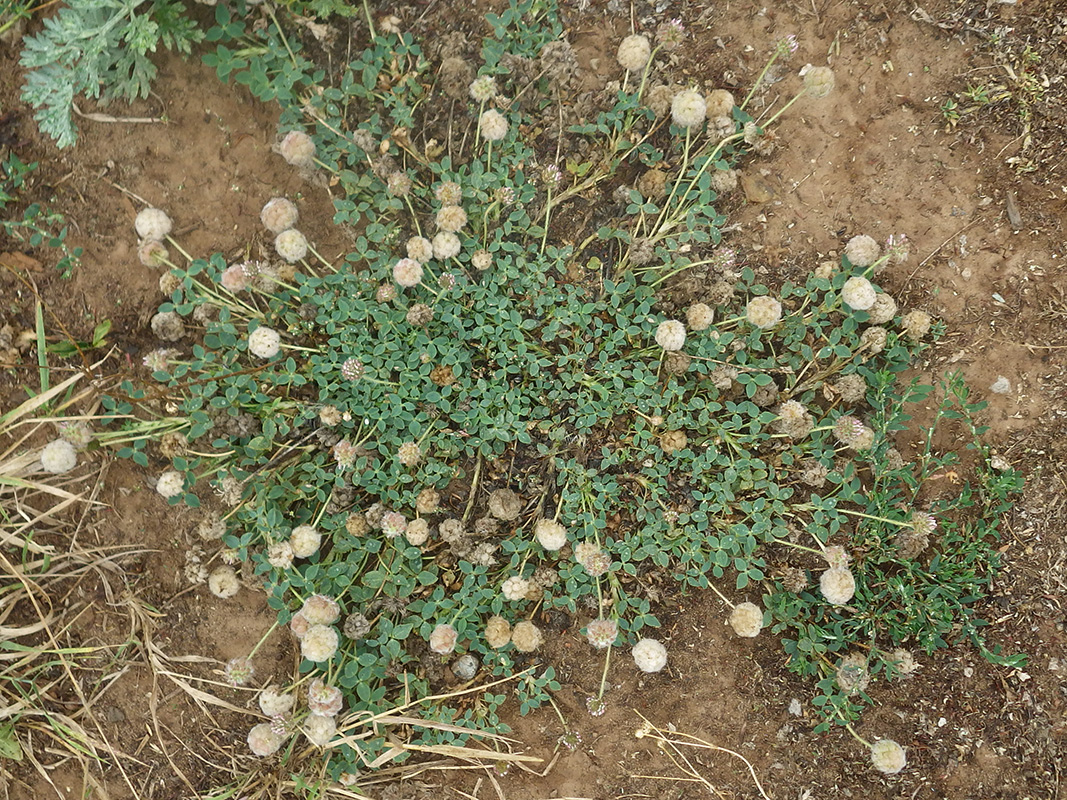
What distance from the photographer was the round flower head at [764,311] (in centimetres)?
347

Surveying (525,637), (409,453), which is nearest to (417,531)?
(409,453)

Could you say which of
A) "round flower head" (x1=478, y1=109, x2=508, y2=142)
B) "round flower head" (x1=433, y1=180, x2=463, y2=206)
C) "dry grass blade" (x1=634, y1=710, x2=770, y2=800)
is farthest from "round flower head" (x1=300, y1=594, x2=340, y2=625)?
"round flower head" (x1=478, y1=109, x2=508, y2=142)

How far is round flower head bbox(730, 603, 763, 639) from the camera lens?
3.54 m

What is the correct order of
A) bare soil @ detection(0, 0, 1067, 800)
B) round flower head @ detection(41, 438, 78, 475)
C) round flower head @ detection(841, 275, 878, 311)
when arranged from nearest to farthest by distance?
round flower head @ detection(41, 438, 78, 475)
round flower head @ detection(841, 275, 878, 311)
bare soil @ detection(0, 0, 1067, 800)

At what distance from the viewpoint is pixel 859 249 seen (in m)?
3.59

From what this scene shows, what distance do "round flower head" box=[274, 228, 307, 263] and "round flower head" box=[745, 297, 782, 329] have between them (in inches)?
84.5

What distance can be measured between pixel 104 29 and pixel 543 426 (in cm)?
272

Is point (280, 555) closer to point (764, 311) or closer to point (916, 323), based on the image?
point (764, 311)

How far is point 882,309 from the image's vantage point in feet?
11.7

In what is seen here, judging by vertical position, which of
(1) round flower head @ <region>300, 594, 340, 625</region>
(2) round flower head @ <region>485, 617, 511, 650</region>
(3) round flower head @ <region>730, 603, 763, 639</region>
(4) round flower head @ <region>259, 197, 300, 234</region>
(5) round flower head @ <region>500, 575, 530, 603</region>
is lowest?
(3) round flower head @ <region>730, 603, 763, 639</region>

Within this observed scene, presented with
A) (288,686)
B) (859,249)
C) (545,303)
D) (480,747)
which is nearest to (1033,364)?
(859,249)

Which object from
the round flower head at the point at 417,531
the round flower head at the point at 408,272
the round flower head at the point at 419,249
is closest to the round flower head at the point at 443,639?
the round flower head at the point at 417,531

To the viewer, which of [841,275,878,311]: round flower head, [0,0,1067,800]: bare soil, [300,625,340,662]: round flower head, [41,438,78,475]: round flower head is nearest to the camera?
[300,625,340,662]: round flower head

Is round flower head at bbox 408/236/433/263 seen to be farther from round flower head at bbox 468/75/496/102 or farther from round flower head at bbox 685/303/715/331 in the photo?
round flower head at bbox 685/303/715/331
